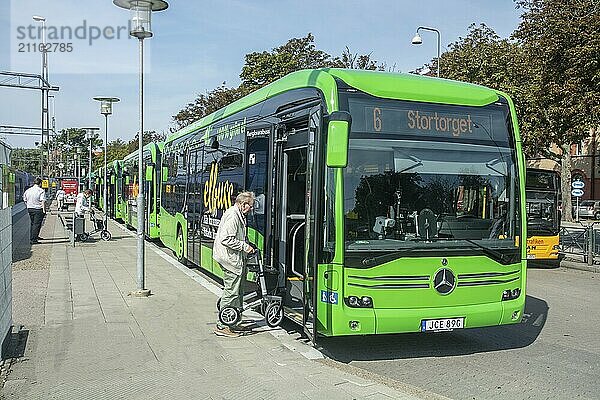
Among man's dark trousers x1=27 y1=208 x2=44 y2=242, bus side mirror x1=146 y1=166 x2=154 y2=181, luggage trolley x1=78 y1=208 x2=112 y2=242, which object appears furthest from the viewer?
bus side mirror x1=146 y1=166 x2=154 y2=181

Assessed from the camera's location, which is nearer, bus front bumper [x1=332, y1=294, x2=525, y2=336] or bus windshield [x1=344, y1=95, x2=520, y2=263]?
bus front bumper [x1=332, y1=294, x2=525, y2=336]

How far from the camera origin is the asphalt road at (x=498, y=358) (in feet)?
22.2

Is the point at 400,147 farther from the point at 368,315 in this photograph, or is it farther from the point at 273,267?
the point at 273,267

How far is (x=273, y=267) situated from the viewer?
9.00m

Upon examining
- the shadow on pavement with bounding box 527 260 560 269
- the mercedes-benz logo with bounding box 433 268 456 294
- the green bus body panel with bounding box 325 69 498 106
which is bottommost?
the shadow on pavement with bounding box 527 260 560 269

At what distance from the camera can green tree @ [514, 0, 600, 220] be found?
19.3 m

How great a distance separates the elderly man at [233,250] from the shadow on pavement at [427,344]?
4.21ft

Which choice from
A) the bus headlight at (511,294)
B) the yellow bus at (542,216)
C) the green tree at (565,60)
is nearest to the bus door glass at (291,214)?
the bus headlight at (511,294)

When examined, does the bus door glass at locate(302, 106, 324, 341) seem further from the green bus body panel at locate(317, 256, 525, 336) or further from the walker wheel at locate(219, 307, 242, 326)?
the walker wheel at locate(219, 307, 242, 326)

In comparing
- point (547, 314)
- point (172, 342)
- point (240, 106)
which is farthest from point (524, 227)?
point (240, 106)

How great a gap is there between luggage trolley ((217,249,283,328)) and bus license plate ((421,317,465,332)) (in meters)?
2.21

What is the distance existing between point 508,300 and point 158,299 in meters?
5.90

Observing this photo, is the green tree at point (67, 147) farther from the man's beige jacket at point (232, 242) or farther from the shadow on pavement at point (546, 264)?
the man's beige jacket at point (232, 242)

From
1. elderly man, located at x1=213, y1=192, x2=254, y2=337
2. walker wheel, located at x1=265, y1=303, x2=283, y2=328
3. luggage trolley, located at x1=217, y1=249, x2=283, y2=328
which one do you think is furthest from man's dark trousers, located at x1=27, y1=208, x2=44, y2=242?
walker wheel, located at x1=265, y1=303, x2=283, y2=328
